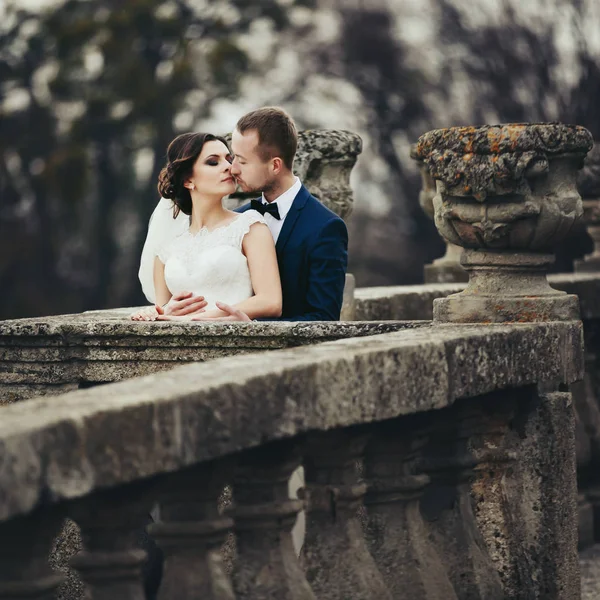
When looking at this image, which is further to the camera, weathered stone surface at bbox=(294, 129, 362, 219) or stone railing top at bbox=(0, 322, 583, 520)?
weathered stone surface at bbox=(294, 129, 362, 219)

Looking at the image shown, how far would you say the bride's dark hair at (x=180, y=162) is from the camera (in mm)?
6051

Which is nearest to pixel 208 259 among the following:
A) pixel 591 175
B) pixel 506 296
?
pixel 506 296

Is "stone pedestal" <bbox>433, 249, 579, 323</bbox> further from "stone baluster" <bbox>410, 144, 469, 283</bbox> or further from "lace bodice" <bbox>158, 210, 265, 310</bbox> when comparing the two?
"stone baluster" <bbox>410, 144, 469, 283</bbox>

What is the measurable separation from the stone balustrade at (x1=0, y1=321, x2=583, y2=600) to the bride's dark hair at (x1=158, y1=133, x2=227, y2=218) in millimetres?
1495

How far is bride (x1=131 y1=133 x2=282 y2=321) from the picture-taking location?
5879 millimetres

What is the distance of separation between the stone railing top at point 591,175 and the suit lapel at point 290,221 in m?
4.31

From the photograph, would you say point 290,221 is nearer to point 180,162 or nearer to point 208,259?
point 208,259

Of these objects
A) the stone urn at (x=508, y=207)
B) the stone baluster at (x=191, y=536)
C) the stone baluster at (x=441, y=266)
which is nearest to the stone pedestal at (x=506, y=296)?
the stone urn at (x=508, y=207)

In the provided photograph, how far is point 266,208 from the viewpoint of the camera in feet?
19.9

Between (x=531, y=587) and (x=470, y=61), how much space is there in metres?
18.6

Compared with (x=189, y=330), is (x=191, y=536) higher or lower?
lower

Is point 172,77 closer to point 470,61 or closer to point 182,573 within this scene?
point 470,61

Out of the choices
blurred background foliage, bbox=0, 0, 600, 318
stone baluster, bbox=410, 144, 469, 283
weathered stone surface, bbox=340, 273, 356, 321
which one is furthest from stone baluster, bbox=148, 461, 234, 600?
blurred background foliage, bbox=0, 0, 600, 318

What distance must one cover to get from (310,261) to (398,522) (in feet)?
6.22
